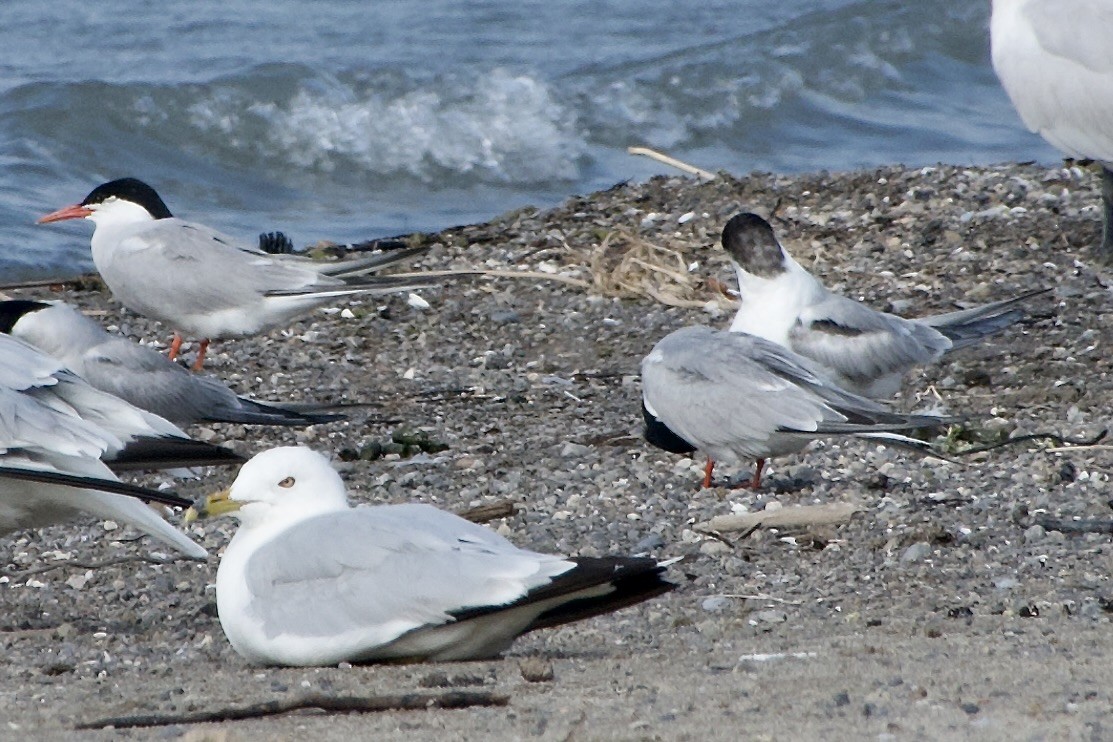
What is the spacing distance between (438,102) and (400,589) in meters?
11.6

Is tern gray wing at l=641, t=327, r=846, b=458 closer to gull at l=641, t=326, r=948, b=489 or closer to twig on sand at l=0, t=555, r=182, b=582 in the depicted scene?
gull at l=641, t=326, r=948, b=489

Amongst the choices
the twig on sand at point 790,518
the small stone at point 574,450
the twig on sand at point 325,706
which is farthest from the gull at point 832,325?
the twig on sand at point 325,706

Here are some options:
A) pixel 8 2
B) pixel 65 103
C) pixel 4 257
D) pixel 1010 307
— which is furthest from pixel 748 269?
pixel 8 2

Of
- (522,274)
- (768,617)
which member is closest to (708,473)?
(768,617)

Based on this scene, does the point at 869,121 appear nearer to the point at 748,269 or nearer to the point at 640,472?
the point at 748,269

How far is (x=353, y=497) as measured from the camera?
5246 millimetres

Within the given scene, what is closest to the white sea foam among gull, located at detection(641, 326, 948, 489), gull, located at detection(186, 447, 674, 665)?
gull, located at detection(641, 326, 948, 489)

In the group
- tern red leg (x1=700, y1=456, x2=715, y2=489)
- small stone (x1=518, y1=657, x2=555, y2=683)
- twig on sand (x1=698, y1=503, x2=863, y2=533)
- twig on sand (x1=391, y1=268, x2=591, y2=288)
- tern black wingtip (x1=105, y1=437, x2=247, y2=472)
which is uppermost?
small stone (x1=518, y1=657, x2=555, y2=683)

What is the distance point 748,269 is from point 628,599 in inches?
119

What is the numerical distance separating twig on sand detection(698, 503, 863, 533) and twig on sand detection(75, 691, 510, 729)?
1755 millimetres

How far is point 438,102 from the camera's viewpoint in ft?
48.0

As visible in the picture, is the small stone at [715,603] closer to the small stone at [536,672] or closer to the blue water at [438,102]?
the small stone at [536,672]

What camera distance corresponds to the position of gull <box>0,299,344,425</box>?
5.85 metres

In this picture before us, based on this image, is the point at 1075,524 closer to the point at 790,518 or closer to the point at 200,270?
the point at 790,518
